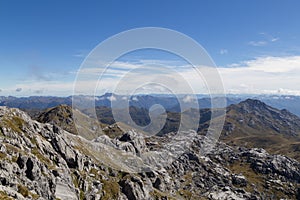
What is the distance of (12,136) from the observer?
143m

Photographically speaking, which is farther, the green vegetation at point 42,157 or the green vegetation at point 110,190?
the green vegetation at point 110,190

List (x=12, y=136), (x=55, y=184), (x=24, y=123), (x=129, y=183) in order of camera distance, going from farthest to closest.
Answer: (x=129, y=183) → (x=24, y=123) → (x=12, y=136) → (x=55, y=184)

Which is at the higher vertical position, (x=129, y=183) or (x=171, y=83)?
(x=171, y=83)

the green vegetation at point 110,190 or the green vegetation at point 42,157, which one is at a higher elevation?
the green vegetation at point 42,157

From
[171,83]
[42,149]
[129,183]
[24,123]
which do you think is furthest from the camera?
[129,183]

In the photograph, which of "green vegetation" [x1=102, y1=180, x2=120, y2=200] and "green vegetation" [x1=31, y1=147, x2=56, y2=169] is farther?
"green vegetation" [x1=102, y1=180, x2=120, y2=200]

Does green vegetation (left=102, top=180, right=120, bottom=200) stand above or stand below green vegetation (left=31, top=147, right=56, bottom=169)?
below

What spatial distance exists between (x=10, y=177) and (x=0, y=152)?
57.3 ft

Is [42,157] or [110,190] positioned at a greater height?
[42,157]

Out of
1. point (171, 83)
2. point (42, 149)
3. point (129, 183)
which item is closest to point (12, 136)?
point (42, 149)

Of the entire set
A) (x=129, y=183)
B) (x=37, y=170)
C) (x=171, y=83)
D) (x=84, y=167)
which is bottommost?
(x=129, y=183)

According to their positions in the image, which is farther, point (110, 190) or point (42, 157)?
point (110, 190)

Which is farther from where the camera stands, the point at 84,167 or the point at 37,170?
the point at 84,167

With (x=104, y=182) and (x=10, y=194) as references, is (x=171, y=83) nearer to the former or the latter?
(x=10, y=194)
